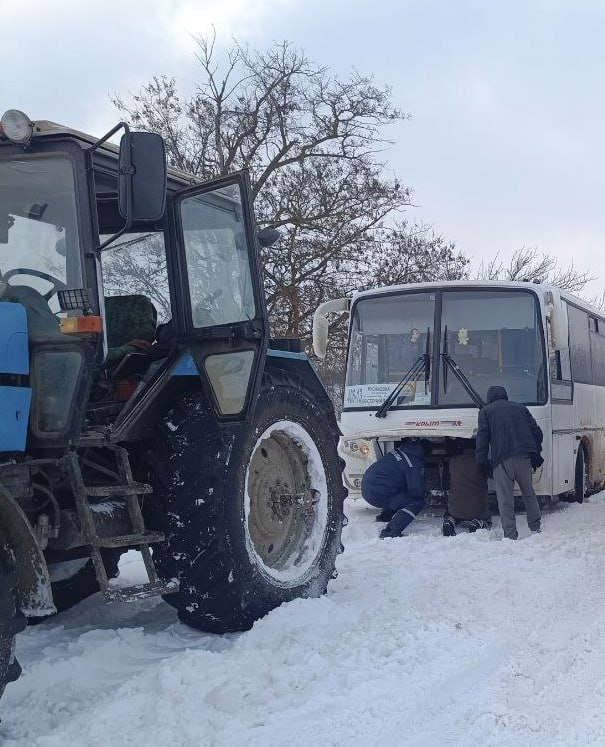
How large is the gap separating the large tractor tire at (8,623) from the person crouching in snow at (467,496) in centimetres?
621

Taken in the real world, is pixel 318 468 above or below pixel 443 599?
above

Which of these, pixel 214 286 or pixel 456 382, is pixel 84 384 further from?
pixel 456 382

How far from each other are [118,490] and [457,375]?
20.9ft

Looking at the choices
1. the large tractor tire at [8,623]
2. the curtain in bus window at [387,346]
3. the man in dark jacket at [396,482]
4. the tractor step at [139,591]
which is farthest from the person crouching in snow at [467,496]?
the large tractor tire at [8,623]

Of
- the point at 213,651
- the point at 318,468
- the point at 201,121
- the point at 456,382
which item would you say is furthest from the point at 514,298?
the point at 201,121

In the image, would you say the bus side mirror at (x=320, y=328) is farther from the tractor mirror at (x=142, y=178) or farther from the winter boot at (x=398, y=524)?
the tractor mirror at (x=142, y=178)

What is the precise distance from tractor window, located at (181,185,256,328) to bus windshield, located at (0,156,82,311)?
978mm

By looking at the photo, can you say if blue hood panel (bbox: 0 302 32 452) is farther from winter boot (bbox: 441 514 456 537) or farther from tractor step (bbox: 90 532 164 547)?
winter boot (bbox: 441 514 456 537)

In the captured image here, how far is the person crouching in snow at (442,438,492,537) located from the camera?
9.16 metres

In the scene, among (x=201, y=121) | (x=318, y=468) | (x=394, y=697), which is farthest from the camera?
(x=201, y=121)

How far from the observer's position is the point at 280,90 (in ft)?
65.4

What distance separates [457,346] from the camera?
10.3 metres

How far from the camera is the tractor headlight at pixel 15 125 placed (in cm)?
400

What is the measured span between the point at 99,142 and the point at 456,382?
6.78m
